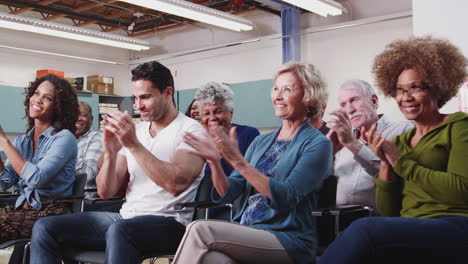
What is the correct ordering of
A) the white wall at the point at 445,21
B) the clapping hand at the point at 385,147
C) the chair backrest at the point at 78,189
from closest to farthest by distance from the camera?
1. the clapping hand at the point at 385,147
2. the white wall at the point at 445,21
3. the chair backrest at the point at 78,189

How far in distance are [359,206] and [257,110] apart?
625cm

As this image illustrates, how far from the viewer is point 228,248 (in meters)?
1.87

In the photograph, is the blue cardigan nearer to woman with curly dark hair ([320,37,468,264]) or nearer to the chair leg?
woman with curly dark hair ([320,37,468,264])

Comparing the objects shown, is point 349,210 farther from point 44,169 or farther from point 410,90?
point 44,169

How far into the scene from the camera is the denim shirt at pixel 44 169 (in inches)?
112

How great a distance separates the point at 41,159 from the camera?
305cm

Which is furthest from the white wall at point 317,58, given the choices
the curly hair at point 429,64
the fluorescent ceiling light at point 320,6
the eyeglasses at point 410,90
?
the eyeglasses at point 410,90

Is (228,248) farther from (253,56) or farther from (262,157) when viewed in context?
(253,56)

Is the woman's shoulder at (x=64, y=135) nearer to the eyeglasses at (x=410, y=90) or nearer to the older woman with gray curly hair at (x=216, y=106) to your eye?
the older woman with gray curly hair at (x=216, y=106)

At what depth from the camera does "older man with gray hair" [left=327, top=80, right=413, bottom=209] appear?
2152mm

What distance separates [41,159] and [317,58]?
6191 millimetres

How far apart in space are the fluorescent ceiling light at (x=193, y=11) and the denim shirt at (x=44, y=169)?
354 cm

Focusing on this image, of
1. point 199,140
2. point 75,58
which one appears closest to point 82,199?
point 199,140

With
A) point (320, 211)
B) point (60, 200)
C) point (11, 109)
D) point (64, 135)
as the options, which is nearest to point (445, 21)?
point (320, 211)
